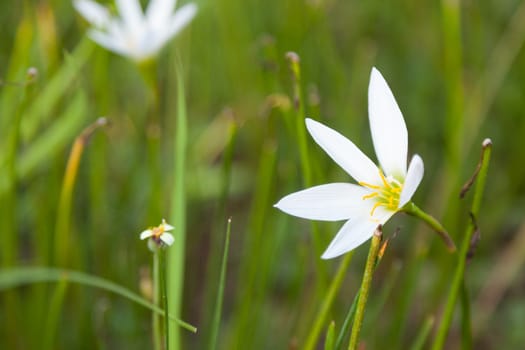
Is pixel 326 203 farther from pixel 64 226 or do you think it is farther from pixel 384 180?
pixel 64 226

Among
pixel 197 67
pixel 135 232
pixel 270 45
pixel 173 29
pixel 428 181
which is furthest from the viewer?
pixel 197 67

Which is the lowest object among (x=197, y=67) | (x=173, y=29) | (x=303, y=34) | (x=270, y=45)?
(x=270, y=45)

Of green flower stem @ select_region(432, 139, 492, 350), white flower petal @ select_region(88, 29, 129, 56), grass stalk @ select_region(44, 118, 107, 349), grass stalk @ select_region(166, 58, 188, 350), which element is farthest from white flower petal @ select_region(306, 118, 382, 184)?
white flower petal @ select_region(88, 29, 129, 56)

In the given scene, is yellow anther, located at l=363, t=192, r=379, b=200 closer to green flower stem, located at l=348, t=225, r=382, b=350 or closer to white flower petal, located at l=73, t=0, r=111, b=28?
green flower stem, located at l=348, t=225, r=382, b=350

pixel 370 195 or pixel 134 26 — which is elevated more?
pixel 134 26

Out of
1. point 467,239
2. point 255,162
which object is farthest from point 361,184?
point 255,162

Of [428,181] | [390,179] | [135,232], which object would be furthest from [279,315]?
[390,179]

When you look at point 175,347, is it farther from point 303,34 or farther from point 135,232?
point 303,34

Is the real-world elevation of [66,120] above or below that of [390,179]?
above
